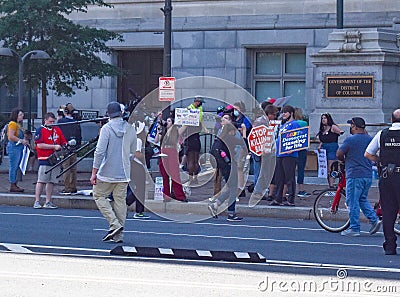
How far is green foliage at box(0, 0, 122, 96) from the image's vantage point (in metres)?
28.5

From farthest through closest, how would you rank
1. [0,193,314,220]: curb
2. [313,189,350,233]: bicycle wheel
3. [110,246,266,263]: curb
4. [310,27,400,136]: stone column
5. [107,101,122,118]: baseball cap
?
[310,27,400,136]: stone column, [0,193,314,220]: curb, [313,189,350,233]: bicycle wheel, [107,101,122,118]: baseball cap, [110,246,266,263]: curb

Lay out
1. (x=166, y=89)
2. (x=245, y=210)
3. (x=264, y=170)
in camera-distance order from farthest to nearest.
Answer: (x=166, y=89) < (x=264, y=170) < (x=245, y=210)

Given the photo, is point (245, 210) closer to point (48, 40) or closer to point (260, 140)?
point (260, 140)

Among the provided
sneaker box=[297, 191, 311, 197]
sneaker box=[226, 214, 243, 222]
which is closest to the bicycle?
sneaker box=[226, 214, 243, 222]

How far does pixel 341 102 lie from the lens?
23.0 meters

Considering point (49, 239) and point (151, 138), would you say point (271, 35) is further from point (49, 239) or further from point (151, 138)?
point (49, 239)

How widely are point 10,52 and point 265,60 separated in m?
10.9

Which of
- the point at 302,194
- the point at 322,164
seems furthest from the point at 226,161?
the point at 322,164

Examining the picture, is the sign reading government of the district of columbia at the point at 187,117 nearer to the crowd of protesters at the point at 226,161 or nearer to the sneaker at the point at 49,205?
the crowd of protesters at the point at 226,161

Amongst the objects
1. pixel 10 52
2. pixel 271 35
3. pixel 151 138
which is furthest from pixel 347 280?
pixel 271 35

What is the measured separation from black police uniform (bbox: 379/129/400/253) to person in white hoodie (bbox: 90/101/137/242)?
3.45m

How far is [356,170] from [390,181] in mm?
1891

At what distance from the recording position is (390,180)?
13.1 metres

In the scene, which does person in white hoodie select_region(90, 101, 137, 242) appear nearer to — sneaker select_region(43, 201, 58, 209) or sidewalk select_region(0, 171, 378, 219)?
sidewalk select_region(0, 171, 378, 219)
